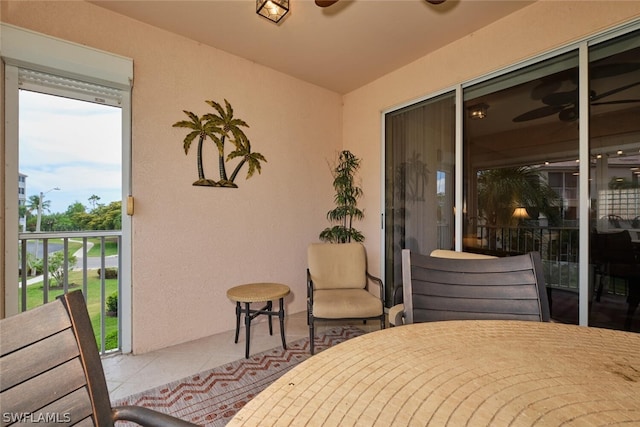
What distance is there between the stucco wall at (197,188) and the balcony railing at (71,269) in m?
0.33

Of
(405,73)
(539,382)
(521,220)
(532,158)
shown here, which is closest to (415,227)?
(521,220)

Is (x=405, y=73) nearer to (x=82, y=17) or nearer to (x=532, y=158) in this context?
(x=532, y=158)

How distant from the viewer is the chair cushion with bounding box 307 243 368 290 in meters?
2.87

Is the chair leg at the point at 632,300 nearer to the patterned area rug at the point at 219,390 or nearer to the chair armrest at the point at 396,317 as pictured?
the chair armrest at the point at 396,317

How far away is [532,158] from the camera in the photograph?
7.25 feet

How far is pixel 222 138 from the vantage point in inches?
110

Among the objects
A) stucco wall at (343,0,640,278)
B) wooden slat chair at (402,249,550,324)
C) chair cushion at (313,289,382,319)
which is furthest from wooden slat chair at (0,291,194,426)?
stucco wall at (343,0,640,278)

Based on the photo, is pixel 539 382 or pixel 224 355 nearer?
pixel 539 382

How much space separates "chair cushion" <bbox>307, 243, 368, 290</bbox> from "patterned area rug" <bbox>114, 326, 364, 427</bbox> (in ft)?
2.31

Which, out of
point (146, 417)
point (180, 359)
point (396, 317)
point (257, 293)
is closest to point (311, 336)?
point (257, 293)

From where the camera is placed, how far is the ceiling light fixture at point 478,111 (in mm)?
2547

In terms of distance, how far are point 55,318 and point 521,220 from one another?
277 cm

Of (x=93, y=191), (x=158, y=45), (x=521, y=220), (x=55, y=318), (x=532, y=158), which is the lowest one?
(x=55, y=318)

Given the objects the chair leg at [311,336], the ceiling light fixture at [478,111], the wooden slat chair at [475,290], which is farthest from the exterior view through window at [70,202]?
the ceiling light fixture at [478,111]
